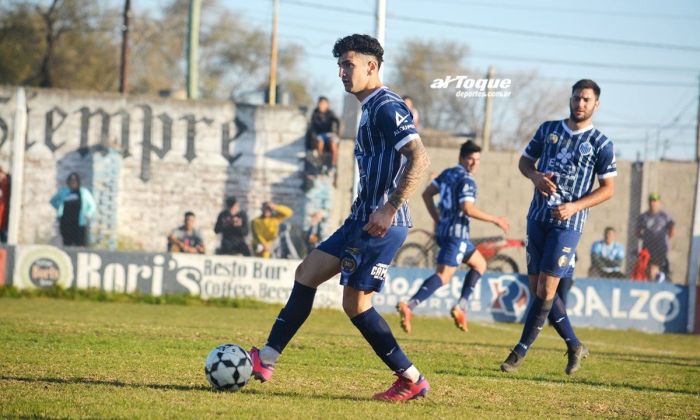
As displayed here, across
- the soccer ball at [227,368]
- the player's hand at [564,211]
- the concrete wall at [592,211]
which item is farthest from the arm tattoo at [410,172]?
the concrete wall at [592,211]

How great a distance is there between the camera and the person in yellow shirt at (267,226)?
18.1 metres

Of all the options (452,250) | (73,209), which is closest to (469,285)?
(452,250)

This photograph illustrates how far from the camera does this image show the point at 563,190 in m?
8.51

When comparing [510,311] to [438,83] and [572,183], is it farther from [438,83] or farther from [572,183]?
[572,183]

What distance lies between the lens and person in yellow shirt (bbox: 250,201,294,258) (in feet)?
59.4

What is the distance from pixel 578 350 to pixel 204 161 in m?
11.4

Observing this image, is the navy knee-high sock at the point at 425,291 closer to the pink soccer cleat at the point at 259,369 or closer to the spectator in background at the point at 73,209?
the pink soccer cleat at the point at 259,369

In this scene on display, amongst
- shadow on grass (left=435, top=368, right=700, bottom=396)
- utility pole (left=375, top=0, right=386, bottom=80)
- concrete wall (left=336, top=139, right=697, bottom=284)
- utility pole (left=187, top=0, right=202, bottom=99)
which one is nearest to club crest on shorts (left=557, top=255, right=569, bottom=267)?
shadow on grass (left=435, top=368, right=700, bottom=396)

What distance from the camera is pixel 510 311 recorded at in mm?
17688

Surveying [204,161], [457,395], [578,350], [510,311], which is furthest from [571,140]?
[204,161]

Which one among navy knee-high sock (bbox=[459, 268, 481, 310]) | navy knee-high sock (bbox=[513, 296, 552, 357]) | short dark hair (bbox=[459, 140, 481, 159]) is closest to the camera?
navy knee-high sock (bbox=[513, 296, 552, 357])

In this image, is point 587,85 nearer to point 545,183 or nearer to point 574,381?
point 545,183

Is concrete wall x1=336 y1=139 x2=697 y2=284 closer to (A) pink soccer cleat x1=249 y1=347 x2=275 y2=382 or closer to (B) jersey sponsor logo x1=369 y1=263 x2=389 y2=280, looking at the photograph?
(A) pink soccer cleat x1=249 y1=347 x2=275 y2=382

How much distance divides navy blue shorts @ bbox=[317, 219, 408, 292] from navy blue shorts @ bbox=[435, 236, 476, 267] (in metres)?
5.98
